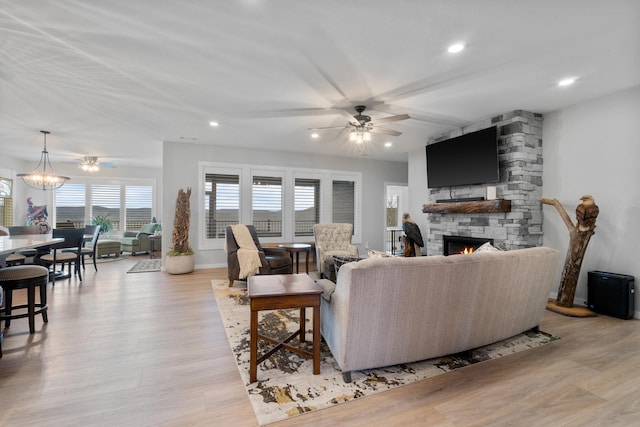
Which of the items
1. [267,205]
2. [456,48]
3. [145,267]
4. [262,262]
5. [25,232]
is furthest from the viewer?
[267,205]

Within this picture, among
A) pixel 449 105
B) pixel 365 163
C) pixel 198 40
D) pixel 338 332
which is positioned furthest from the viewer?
pixel 365 163

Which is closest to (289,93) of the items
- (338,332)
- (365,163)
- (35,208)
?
(338,332)

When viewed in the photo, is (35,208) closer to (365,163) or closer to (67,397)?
(67,397)

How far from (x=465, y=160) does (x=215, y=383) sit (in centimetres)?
474

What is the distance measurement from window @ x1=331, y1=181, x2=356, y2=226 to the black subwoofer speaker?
189 inches

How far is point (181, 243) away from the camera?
5.69 m

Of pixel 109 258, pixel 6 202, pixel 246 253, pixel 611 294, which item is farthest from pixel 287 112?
pixel 6 202

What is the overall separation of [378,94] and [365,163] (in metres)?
4.17

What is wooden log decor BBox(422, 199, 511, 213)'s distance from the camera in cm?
418

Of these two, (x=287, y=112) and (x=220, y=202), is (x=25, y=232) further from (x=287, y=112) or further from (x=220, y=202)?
(x=287, y=112)

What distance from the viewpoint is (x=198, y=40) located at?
2.44 metres

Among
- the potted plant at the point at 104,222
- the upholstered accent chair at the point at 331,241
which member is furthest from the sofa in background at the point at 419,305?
the potted plant at the point at 104,222

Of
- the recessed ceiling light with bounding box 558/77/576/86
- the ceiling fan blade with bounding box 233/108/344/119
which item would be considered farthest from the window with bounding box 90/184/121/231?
the recessed ceiling light with bounding box 558/77/576/86

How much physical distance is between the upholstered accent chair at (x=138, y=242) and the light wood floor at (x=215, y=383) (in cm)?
526
